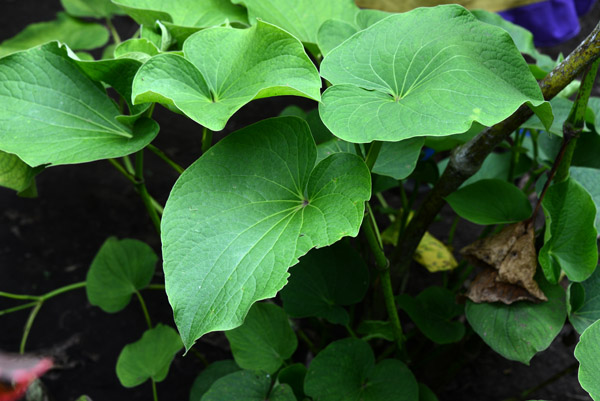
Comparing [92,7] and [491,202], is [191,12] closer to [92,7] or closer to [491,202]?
[92,7]

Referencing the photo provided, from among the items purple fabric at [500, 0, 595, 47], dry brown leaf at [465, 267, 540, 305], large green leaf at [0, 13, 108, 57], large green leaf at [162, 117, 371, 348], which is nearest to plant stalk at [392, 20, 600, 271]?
dry brown leaf at [465, 267, 540, 305]

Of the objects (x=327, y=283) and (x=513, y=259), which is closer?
(x=513, y=259)

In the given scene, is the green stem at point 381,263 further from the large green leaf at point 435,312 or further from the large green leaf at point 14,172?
the large green leaf at point 14,172

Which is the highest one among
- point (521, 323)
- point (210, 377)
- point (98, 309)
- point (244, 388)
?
point (521, 323)

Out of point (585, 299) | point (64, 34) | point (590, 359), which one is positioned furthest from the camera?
point (64, 34)

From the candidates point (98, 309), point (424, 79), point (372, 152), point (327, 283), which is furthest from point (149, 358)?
point (424, 79)
